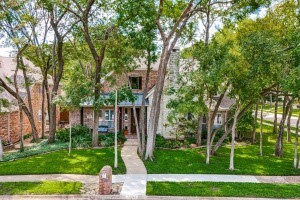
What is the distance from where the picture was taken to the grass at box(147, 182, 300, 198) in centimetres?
1112

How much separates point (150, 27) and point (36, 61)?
12.5 meters

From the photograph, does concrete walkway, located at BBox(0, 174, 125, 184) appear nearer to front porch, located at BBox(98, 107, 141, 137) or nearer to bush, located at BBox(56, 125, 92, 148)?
bush, located at BBox(56, 125, 92, 148)

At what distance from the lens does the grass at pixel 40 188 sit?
11.1 m

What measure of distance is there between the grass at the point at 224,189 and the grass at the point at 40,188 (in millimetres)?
3214

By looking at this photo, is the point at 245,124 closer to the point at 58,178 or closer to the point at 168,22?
the point at 168,22

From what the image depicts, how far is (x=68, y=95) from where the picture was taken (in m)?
17.8

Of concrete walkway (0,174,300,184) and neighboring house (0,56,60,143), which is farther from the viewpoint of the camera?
neighboring house (0,56,60,143)

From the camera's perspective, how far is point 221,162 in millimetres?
16062

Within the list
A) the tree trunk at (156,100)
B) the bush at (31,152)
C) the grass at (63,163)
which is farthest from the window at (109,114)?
the tree trunk at (156,100)

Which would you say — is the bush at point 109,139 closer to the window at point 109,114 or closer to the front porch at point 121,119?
the front porch at point 121,119

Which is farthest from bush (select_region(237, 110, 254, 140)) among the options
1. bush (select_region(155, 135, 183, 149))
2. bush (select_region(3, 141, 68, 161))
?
bush (select_region(3, 141, 68, 161))

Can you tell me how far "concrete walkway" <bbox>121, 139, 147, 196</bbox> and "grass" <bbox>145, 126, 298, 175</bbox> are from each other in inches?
20.7

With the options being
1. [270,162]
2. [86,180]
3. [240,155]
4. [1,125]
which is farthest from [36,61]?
[270,162]

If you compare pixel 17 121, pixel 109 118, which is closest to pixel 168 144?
pixel 109 118
